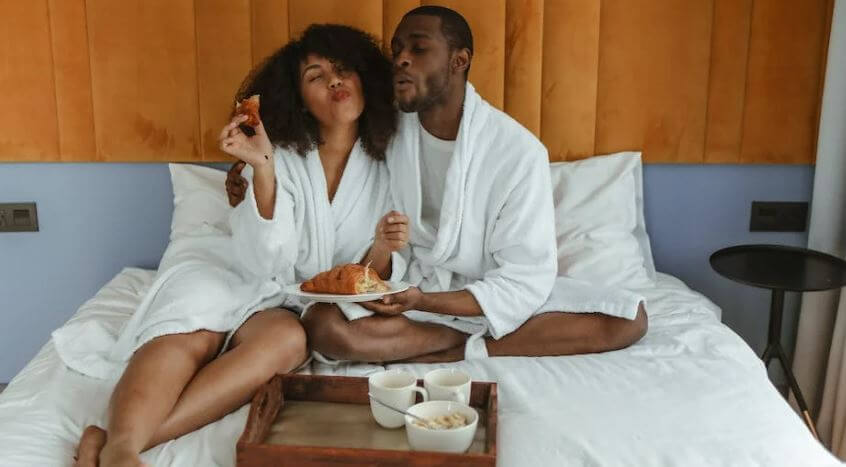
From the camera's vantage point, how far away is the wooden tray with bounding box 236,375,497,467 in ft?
3.76

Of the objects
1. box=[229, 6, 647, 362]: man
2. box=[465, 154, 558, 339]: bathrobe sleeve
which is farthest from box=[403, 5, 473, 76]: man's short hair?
box=[465, 154, 558, 339]: bathrobe sleeve

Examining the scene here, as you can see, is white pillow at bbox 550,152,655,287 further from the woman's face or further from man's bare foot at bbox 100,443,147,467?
man's bare foot at bbox 100,443,147,467

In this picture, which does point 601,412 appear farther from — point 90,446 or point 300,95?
point 300,95

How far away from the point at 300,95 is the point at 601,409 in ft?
3.54

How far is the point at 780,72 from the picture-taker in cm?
224

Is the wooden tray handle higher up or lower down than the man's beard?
lower down

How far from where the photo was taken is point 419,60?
1.83m

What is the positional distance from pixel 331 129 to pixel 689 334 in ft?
3.20

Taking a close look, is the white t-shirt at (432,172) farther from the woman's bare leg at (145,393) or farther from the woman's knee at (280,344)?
the woman's bare leg at (145,393)

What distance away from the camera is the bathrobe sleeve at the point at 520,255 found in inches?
67.8

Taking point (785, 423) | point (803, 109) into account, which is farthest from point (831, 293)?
point (785, 423)

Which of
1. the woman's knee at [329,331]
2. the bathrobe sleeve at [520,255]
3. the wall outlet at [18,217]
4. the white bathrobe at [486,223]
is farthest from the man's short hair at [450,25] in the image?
the wall outlet at [18,217]

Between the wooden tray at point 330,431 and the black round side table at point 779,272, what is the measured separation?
958 mm

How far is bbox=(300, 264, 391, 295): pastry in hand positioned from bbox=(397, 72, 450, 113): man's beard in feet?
1.54
